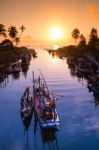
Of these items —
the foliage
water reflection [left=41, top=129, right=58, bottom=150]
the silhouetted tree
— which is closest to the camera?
water reflection [left=41, top=129, right=58, bottom=150]

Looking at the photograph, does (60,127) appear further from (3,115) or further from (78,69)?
(78,69)

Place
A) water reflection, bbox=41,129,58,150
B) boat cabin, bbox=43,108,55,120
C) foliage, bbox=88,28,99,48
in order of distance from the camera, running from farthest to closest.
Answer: foliage, bbox=88,28,99,48 → boat cabin, bbox=43,108,55,120 → water reflection, bbox=41,129,58,150

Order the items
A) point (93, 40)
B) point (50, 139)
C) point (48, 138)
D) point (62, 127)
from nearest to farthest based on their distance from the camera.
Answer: point (50, 139) < point (48, 138) < point (62, 127) < point (93, 40)

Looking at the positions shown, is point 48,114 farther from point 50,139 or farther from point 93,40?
point 93,40

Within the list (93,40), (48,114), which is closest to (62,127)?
(48,114)

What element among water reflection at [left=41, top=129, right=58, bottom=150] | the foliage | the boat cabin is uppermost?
the foliage

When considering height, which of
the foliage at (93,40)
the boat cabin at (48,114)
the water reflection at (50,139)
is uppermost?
the foliage at (93,40)

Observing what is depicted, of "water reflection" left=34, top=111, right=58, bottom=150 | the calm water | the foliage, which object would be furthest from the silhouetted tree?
"water reflection" left=34, top=111, right=58, bottom=150

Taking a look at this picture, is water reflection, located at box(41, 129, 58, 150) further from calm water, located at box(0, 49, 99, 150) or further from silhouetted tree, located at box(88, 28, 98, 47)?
silhouetted tree, located at box(88, 28, 98, 47)

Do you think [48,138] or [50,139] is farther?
[48,138]

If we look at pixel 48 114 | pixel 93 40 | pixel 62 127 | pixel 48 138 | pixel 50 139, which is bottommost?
pixel 50 139

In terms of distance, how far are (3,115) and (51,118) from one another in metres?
16.2

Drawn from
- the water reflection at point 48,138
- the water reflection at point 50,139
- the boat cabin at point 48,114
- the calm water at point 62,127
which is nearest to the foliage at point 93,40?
the calm water at point 62,127

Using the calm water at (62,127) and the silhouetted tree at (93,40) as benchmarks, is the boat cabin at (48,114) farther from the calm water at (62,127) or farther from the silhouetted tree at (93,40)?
the silhouetted tree at (93,40)
